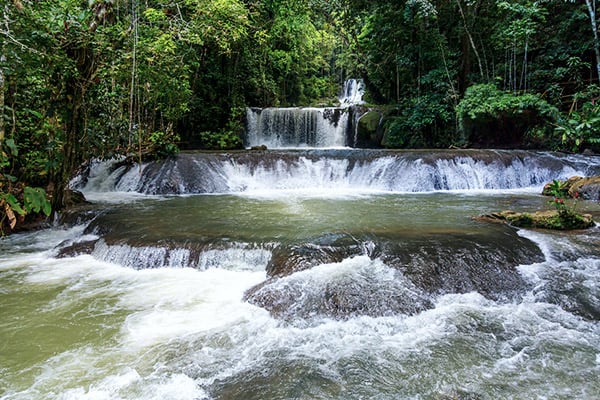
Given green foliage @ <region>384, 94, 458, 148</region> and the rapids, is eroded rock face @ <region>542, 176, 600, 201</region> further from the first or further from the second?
green foliage @ <region>384, 94, 458, 148</region>

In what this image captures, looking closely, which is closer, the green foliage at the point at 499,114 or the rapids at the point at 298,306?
the rapids at the point at 298,306

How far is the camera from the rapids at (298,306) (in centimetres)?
295

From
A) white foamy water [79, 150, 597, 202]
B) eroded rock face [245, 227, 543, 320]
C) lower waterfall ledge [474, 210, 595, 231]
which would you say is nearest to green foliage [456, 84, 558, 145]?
white foamy water [79, 150, 597, 202]

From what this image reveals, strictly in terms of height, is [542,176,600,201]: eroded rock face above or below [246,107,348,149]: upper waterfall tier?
below

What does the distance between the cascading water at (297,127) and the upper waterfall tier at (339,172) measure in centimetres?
579

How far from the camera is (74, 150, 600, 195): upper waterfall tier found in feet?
35.3

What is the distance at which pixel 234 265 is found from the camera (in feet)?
16.7

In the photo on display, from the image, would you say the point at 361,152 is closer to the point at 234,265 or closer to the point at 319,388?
the point at 234,265

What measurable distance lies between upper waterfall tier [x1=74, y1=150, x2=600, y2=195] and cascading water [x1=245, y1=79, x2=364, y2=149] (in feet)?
19.0

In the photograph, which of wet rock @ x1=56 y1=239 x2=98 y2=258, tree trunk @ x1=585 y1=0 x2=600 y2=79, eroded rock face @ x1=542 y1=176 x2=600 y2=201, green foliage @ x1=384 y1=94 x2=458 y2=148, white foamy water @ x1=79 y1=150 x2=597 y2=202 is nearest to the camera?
wet rock @ x1=56 y1=239 x2=98 y2=258

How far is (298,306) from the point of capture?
4070 millimetres

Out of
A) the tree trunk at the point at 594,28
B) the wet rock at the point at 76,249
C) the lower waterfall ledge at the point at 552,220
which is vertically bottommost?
the wet rock at the point at 76,249

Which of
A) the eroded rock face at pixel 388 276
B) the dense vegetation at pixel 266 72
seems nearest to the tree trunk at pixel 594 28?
the dense vegetation at pixel 266 72

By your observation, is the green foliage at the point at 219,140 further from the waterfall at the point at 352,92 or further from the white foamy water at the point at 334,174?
the waterfall at the point at 352,92
